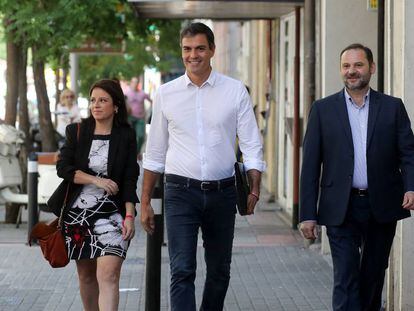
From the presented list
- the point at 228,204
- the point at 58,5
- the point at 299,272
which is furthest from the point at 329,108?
the point at 58,5

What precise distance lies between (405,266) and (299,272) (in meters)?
3.16

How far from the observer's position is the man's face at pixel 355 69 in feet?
23.4

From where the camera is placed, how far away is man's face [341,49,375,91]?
23.4 feet

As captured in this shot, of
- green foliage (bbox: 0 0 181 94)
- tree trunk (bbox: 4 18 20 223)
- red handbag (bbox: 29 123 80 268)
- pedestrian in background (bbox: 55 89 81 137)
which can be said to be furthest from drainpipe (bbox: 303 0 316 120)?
pedestrian in background (bbox: 55 89 81 137)

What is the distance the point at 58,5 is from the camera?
681 inches

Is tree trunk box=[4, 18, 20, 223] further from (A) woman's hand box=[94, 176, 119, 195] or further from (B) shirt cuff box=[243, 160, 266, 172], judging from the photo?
(B) shirt cuff box=[243, 160, 266, 172]

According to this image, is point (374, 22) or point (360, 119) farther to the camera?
point (374, 22)

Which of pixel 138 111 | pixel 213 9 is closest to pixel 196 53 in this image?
pixel 213 9

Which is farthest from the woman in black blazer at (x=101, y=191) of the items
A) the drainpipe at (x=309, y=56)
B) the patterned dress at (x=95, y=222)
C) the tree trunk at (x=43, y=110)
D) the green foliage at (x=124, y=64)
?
the green foliage at (x=124, y=64)

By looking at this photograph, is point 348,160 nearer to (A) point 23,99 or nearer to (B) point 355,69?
(B) point 355,69

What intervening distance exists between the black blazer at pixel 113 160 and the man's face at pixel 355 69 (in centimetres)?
143

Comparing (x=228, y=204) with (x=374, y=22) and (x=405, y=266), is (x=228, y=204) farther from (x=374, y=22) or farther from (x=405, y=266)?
(x=374, y=22)

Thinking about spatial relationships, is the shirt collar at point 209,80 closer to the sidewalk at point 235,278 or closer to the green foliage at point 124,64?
the sidewalk at point 235,278

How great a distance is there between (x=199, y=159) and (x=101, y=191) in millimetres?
725
